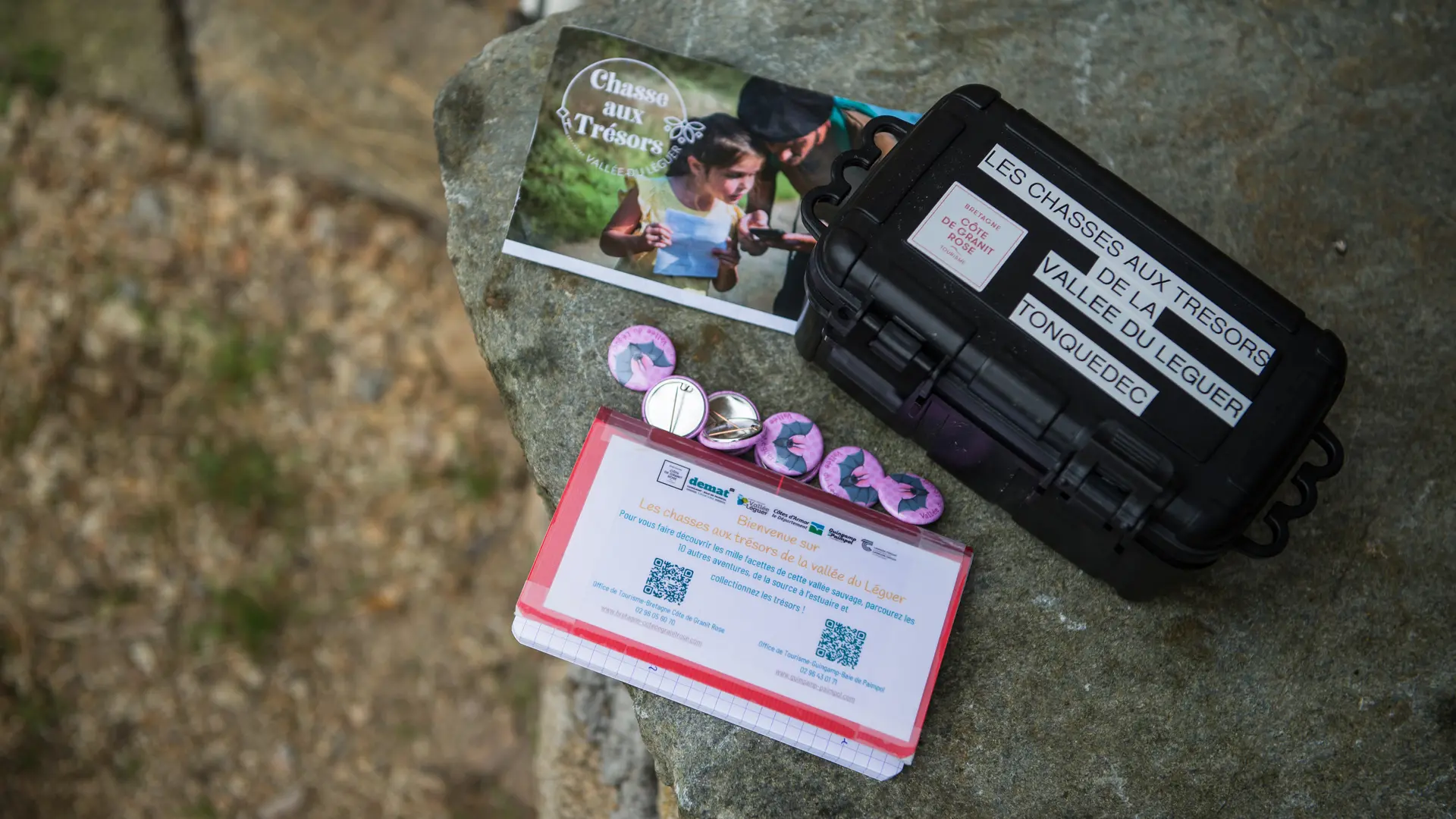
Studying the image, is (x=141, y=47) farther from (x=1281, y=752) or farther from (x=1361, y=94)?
(x=1281, y=752)

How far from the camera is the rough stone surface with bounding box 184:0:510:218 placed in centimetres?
243

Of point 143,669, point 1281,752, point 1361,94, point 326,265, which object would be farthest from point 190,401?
point 1361,94

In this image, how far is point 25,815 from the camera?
2236 millimetres

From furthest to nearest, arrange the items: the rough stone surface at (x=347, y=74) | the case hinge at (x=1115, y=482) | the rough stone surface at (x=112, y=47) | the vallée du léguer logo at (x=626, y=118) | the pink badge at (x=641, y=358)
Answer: the rough stone surface at (x=112, y=47)
the rough stone surface at (x=347, y=74)
the vallée du léguer logo at (x=626, y=118)
the pink badge at (x=641, y=358)
the case hinge at (x=1115, y=482)

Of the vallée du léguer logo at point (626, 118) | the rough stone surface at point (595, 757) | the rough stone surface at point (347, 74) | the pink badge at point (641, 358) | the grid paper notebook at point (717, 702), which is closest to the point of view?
the grid paper notebook at point (717, 702)

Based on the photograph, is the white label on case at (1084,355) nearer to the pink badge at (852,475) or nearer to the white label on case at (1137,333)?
the white label on case at (1137,333)

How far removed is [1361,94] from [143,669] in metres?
2.72

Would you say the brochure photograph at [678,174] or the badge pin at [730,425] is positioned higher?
the brochure photograph at [678,174]

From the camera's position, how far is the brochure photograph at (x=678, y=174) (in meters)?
1.51

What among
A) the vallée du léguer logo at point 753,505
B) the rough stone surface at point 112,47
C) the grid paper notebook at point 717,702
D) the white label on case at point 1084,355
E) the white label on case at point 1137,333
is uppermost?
the white label on case at point 1137,333

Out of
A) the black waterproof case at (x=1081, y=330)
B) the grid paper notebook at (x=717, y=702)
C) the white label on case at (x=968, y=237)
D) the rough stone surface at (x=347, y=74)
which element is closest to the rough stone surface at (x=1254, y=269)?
the grid paper notebook at (x=717, y=702)

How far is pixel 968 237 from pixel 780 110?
0.50m

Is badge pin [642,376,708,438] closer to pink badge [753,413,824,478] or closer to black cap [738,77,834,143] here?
pink badge [753,413,824,478]

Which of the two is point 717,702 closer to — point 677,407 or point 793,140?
point 677,407
